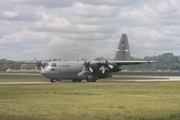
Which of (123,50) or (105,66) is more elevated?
(123,50)

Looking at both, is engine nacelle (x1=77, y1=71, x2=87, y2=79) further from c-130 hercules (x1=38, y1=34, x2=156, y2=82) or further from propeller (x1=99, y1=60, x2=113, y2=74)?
propeller (x1=99, y1=60, x2=113, y2=74)

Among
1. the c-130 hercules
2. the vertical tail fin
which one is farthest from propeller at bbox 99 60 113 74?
the vertical tail fin

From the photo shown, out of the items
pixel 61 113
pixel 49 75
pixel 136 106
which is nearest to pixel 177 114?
pixel 136 106

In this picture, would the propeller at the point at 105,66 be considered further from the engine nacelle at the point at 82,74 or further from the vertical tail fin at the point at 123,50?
the vertical tail fin at the point at 123,50

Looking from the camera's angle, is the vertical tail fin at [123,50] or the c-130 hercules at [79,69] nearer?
the c-130 hercules at [79,69]

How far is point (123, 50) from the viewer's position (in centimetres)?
8175

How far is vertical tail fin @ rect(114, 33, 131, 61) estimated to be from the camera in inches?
3206

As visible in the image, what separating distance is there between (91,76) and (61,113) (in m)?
46.0

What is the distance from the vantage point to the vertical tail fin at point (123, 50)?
8144 cm

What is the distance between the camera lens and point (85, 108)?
28.8 m

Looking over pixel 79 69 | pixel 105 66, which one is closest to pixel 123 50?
pixel 105 66

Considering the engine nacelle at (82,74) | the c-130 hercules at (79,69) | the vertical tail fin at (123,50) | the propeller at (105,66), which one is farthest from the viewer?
the vertical tail fin at (123,50)

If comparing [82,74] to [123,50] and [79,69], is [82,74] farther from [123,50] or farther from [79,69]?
[123,50]

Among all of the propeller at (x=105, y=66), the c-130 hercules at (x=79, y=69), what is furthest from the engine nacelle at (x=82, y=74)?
the propeller at (x=105, y=66)
